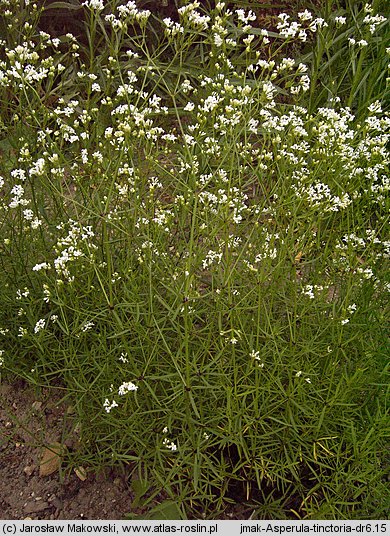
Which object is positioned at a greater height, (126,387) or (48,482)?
(126,387)

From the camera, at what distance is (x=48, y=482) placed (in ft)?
10.3

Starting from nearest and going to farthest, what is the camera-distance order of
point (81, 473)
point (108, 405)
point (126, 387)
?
1. point (126, 387)
2. point (108, 405)
3. point (81, 473)

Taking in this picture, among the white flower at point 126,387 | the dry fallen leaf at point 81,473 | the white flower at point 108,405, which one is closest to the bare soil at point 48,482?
the dry fallen leaf at point 81,473

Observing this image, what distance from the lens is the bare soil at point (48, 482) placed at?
9.89 ft

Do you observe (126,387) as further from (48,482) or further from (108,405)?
(48,482)

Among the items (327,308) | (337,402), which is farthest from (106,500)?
(327,308)

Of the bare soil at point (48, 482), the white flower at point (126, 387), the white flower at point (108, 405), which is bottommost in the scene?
the bare soil at point (48, 482)

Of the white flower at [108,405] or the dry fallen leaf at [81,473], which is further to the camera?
the dry fallen leaf at [81,473]

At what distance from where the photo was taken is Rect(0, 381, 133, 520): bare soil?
9.89ft

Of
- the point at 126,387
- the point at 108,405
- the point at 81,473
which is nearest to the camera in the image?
the point at 126,387

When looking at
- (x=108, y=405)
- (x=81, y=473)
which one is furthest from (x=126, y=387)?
(x=81, y=473)

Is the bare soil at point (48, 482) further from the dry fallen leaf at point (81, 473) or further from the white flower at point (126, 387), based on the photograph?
the white flower at point (126, 387)

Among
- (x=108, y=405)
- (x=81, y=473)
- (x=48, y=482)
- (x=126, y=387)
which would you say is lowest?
(x=48, y=482)
